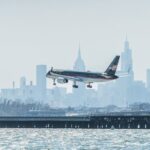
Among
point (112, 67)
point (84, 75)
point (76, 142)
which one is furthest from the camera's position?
point (112, 67)

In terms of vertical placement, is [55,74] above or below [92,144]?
above

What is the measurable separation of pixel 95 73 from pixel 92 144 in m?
20.3

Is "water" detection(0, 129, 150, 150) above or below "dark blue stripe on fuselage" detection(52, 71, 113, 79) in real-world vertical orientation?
below

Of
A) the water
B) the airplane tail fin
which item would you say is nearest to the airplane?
the airplane tail fin

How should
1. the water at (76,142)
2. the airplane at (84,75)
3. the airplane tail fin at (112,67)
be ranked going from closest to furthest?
the water at (76,142) → the airplane at (84,75) → the airplane tail fin at (112,67)

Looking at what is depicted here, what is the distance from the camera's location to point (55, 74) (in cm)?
18725

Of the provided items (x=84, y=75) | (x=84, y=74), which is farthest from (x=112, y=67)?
(x=84, y=75)

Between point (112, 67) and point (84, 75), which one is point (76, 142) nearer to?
point (84, 75)

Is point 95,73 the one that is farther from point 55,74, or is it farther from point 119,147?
point 119,147

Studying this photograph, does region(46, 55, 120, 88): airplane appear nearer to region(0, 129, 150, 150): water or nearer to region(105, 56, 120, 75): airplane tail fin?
region(105, 56, 120, 75): airplane tail fin

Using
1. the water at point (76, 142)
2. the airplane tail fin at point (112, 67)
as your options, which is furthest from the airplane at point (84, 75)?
the water at point (76, 142)

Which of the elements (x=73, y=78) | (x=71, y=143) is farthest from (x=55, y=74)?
(x=71, y=143)

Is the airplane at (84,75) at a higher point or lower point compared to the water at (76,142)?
higher

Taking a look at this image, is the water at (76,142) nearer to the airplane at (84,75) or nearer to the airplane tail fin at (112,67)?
the airplane at (84,75)
